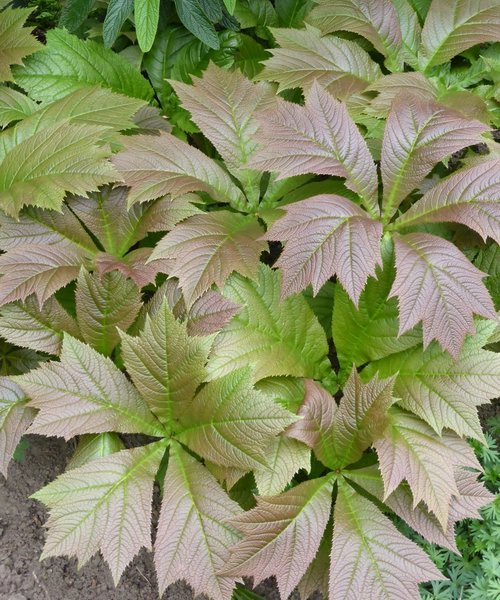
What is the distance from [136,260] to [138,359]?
0.28 metres

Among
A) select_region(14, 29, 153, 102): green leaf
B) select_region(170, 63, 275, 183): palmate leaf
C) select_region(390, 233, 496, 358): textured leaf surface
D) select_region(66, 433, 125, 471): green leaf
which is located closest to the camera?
select_region(390, 233, 496, 358): textured leaf surface

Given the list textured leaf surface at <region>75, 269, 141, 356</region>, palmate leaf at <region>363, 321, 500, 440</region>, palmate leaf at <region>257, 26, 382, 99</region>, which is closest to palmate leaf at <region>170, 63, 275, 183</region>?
palmate leaf at <region>257, 26, 382, 99</region>

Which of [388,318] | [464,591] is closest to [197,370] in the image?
[388,318]

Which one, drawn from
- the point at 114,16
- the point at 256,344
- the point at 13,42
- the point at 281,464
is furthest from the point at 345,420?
the point at 13,42

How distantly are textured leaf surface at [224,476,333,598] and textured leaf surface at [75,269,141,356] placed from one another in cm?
60

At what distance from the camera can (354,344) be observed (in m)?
1.67

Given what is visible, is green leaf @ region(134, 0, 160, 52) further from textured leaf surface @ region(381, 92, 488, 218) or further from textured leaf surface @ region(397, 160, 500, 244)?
textured leaf surface @ region(397, 160, 500, 244)

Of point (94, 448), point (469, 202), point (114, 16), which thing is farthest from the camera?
point (114, 16)

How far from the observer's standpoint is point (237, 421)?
1.46m

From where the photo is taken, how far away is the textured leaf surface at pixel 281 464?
1.48 meters

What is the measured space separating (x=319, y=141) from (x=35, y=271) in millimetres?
825

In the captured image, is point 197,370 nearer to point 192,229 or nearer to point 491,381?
point 192,229

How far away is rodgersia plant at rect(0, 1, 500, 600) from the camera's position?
1425 millimetres

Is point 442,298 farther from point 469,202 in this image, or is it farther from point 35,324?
point 35,324
